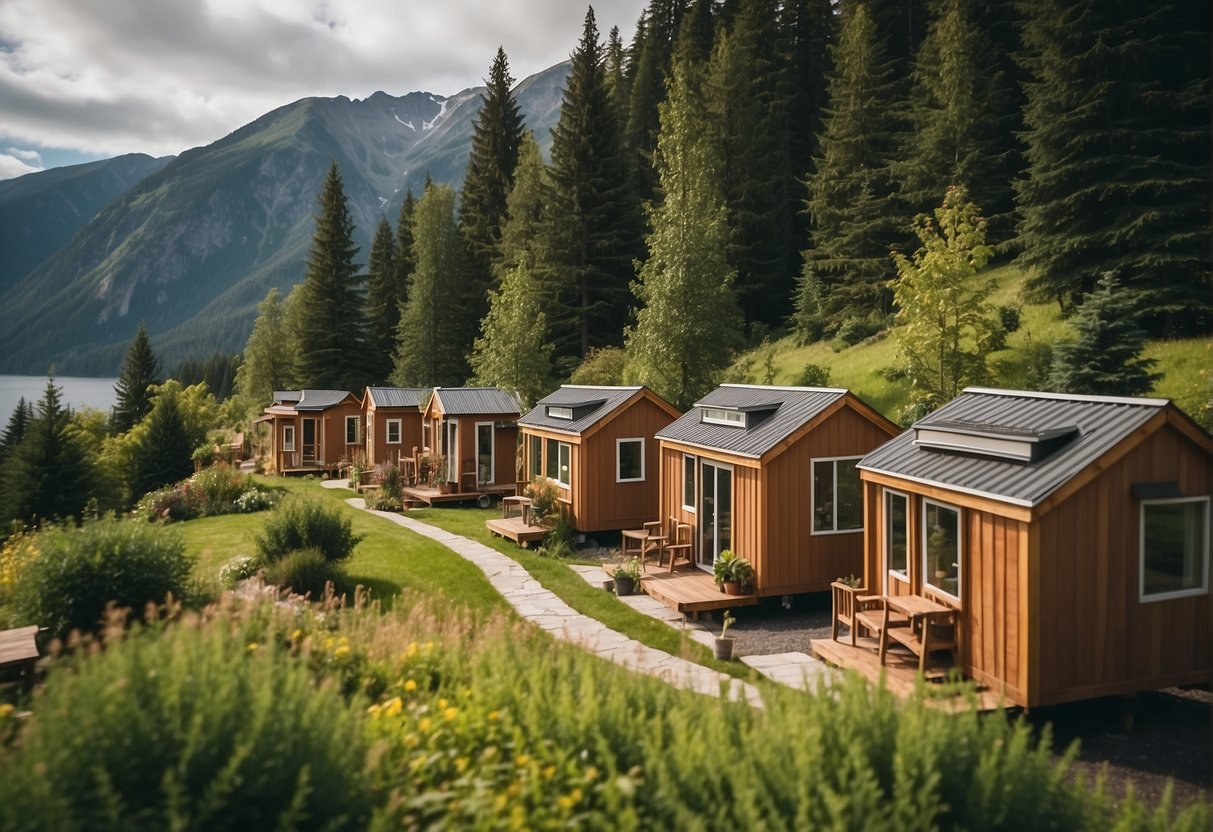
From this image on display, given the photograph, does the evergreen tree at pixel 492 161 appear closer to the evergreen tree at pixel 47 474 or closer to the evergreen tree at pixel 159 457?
the evergreen tree at pixel 159 457

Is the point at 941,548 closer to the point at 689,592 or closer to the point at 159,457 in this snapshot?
the point at 689,592

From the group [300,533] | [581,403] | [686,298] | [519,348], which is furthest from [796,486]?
[519,348]

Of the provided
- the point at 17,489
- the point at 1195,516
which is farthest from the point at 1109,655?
the point at 17,489

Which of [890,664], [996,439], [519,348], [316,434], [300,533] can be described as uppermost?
[519,348]

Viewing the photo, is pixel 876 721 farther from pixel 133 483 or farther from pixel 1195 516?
pixel 133 483

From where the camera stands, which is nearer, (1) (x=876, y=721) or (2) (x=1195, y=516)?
(1) (x=876, y=721)

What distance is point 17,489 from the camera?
20531mm

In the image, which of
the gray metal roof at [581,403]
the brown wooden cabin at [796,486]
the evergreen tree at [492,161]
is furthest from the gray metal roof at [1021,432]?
the evergreen tree at [492,161]

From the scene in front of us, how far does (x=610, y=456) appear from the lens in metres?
17.4

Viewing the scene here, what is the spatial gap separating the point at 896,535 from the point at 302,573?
28.9 feet

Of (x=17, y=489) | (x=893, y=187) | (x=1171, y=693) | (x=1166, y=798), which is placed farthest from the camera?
(x=893, y=187)

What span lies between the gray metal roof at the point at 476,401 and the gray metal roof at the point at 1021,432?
50.1 ft

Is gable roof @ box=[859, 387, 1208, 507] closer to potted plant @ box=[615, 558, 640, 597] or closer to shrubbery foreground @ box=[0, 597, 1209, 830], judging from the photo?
shrubbery foreground @ box=[0, 597, 1209, 830]

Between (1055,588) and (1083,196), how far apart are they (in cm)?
1549
